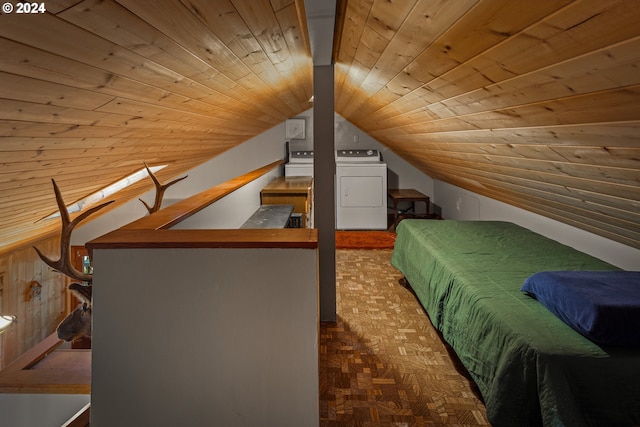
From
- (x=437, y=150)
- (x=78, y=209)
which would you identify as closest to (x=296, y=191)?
(x=437, y=150)

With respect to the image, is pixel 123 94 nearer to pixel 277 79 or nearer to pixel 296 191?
pixel 277 79

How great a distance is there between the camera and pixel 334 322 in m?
2.48

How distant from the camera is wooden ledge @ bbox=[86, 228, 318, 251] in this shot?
46.2 inches

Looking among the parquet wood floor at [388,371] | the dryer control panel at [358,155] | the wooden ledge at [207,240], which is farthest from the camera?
the dryer control panel at [358,155]

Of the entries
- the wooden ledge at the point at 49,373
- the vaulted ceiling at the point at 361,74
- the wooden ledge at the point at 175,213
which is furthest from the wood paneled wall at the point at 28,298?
the wooden ledge at the point at 175,213

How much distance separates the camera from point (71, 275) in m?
1.45

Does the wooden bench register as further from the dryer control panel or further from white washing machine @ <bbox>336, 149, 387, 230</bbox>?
the dryer control panel

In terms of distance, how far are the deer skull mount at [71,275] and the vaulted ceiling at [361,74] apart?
220mm

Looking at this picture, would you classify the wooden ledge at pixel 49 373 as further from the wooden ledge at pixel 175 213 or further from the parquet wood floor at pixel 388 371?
the parquet wood floor at pixel 388 371

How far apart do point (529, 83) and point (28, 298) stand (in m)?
4.57

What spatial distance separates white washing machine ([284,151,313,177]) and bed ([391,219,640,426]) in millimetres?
3521

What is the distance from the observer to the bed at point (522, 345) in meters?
1.21

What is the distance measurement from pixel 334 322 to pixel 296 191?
5.53 feet

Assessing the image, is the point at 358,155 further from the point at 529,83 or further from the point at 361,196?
the point at 529,83
